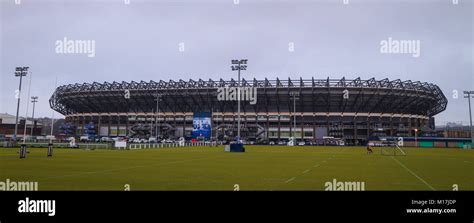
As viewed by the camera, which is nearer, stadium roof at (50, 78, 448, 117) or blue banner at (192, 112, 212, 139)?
blue banner at (192, 112, 212, 139)

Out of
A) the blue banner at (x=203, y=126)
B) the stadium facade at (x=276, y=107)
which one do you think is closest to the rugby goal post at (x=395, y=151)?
the stadium facade at (x=276, y=107)

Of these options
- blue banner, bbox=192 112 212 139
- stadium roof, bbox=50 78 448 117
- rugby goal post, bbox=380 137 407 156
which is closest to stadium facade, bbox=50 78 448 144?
stadium roof, bbox=50 78 448 117

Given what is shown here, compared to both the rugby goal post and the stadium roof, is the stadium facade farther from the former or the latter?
the rugby goal post

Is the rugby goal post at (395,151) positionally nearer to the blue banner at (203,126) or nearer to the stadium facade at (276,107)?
the stadium facade at (276,107)

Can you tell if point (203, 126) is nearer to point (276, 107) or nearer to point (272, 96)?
point (272, 96)

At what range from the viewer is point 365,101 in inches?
4286

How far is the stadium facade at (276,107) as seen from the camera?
107 m

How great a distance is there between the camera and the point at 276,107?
117250mm

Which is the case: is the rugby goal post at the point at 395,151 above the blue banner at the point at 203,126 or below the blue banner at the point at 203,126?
below

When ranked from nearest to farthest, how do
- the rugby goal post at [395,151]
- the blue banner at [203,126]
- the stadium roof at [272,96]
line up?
1. the rugby goal post at [395,151]
2. the blue banner at [203,126]
3. the stadium roof at [272,96]

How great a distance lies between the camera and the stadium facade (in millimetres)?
106938
